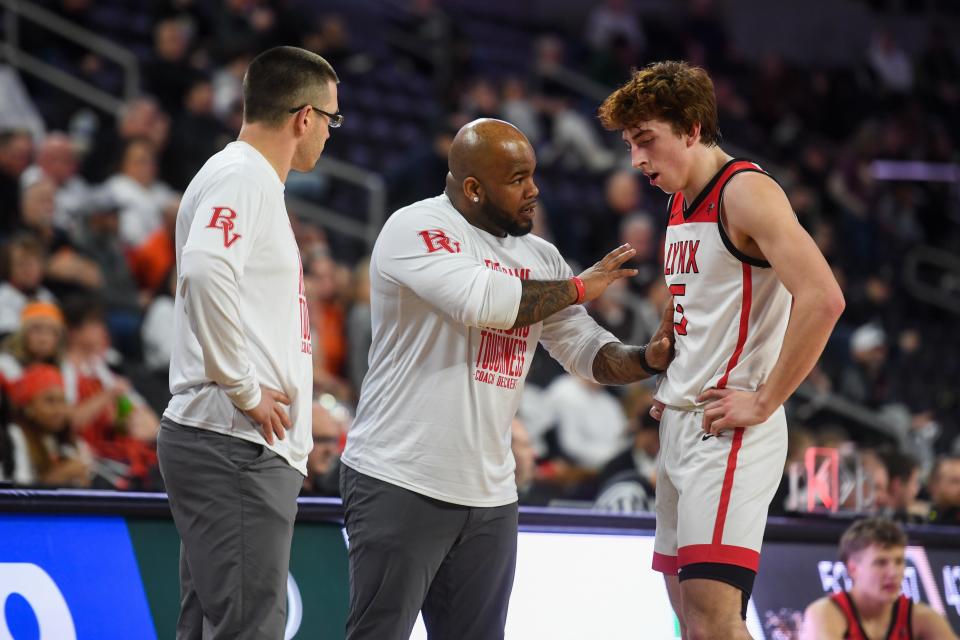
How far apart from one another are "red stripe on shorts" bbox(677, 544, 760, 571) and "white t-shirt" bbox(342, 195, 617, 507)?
646mm

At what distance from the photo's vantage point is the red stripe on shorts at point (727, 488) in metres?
3.27

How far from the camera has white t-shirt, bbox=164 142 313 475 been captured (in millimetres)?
3092

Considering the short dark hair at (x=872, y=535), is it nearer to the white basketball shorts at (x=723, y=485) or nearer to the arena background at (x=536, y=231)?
the arena background at (x=536, y=231)

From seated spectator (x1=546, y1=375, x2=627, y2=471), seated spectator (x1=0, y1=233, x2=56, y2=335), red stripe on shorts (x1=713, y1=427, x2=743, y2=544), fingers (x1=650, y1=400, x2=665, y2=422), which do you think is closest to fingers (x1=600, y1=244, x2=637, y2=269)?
fingers (x1=650, y1=400, x2=665, y2=422)

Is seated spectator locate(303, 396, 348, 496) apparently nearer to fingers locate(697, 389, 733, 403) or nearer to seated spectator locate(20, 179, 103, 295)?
fingers locate(697, 389, 733, 403)

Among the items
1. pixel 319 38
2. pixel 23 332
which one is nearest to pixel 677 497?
pixel 23 332

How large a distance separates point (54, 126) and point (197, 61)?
1526mm

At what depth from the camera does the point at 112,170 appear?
8953 millimetres

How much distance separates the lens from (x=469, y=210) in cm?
373

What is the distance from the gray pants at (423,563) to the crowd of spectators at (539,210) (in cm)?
160

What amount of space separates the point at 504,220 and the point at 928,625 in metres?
2.74

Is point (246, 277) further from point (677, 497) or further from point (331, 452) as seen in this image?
point (331, 452)

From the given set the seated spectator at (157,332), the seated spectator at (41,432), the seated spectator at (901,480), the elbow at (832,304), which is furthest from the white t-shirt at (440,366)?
the seated spectator at (157,332)

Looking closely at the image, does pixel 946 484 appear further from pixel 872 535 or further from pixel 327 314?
pixel 327 314
